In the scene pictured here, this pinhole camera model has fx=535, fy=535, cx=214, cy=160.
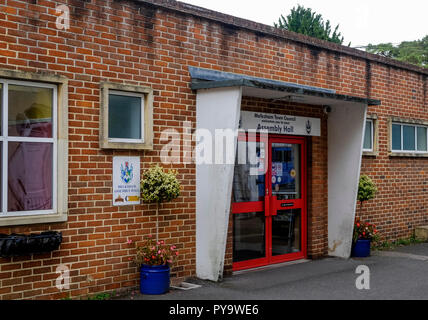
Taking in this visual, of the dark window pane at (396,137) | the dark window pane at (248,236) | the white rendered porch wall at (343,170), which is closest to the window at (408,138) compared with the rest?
the dark window pane at (396,137)

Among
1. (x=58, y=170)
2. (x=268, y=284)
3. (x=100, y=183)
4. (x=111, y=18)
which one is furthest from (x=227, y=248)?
(x=111, y=18)

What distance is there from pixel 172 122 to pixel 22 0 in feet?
8.85

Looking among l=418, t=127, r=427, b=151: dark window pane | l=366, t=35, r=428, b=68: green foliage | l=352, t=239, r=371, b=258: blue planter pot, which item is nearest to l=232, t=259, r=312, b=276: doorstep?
l=352, t=239, r=371, b=258: blue planter pot

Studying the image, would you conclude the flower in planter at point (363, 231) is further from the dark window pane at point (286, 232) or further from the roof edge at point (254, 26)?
the roof edge at point (254, 26)

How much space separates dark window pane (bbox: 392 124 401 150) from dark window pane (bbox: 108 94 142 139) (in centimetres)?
711

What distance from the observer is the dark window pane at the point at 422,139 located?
1336cm

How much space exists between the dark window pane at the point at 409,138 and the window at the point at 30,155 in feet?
29.2

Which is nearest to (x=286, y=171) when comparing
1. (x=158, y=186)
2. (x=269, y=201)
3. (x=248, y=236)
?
(x=269, y=201)

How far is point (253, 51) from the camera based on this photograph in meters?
9.32

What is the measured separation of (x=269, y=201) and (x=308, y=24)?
1552 cm

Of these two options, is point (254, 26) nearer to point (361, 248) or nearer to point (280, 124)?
point (280, 124)

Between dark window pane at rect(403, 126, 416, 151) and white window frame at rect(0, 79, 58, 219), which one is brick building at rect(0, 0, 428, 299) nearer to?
white window frame at rect(0, 79, 58, 219)

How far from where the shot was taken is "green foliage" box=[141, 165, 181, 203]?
7402mm

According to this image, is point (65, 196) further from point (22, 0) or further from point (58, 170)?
point (22, 0)
